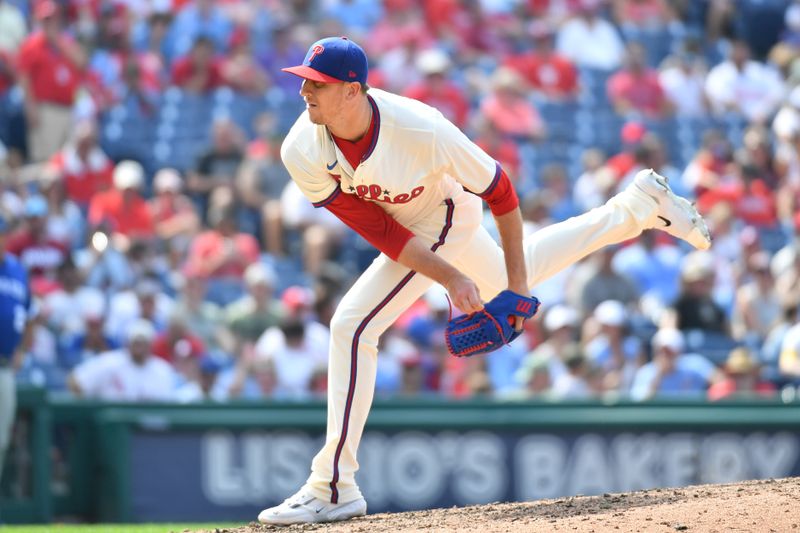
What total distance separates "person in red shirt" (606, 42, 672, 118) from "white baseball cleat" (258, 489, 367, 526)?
32.4ft

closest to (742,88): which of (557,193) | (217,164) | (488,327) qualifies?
(557,193)

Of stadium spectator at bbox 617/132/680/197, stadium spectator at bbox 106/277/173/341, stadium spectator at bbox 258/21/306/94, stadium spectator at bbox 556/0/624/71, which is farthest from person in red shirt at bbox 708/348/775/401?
stadium spectator at bbox 556/0/624/71

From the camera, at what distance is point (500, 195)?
18.3 feet

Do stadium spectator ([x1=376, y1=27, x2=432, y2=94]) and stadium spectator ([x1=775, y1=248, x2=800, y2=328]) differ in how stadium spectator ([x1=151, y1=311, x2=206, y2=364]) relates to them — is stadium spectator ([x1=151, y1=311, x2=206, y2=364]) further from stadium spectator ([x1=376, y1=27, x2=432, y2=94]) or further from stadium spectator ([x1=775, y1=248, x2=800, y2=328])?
stadium spectator ([x1=775, y1=248, x2=800, y2=328])

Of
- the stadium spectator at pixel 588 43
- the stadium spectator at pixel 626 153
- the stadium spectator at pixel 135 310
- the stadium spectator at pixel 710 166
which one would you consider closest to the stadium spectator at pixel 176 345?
the stadium spectator at pixel 135 310

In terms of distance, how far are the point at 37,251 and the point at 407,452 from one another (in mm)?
3556

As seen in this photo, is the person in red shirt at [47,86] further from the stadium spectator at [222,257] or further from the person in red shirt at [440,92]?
the person in red shirt at [440,92]

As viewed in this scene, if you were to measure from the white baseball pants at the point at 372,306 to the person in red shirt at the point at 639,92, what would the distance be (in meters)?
9.19

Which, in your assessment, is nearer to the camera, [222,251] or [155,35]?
[222,251]

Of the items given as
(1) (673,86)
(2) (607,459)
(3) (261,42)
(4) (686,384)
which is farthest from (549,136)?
(2) (607,459)

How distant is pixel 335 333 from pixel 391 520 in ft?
2.61

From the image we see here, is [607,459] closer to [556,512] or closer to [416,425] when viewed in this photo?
[416,425]

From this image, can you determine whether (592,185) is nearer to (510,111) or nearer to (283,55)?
(510,111)

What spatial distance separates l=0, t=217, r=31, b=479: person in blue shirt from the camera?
7.85 meters
